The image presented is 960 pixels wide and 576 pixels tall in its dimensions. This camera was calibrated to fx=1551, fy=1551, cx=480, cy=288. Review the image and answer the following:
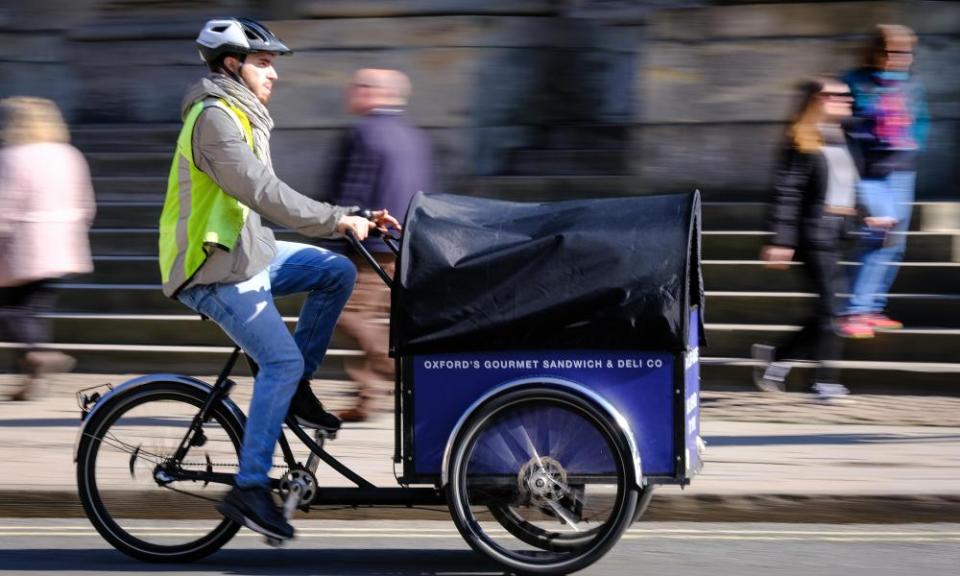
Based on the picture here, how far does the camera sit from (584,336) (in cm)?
491

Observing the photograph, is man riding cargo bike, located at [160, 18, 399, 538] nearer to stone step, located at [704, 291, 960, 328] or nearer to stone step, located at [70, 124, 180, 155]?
stone step, located at [704, 291, 960, 328]

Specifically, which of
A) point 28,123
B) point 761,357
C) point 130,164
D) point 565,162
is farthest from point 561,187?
point 28,123

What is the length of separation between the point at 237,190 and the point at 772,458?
3117 millimetres

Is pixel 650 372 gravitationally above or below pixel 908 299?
above

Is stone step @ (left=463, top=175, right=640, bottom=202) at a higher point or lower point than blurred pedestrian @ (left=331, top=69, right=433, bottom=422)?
lower

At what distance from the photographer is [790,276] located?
32.2 ft

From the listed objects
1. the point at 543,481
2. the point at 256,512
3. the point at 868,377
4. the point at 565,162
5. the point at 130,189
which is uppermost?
the point at 543,481

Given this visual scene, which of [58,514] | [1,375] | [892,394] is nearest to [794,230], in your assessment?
[892,394]

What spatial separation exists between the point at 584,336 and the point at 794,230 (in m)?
3.57

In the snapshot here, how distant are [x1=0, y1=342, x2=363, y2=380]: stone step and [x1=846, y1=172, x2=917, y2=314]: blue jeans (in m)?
3.05

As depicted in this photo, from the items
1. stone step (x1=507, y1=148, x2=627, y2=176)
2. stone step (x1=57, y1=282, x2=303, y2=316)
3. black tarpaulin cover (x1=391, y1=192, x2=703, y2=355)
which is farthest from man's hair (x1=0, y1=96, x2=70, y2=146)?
stone step (x1=507, y1=148, x2=627, y2=176)

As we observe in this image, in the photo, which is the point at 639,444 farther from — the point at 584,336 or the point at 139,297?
the point at 139,297

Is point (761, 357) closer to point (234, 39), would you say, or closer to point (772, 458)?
point (772, 458)

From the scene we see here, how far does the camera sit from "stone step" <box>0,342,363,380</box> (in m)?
9.53
